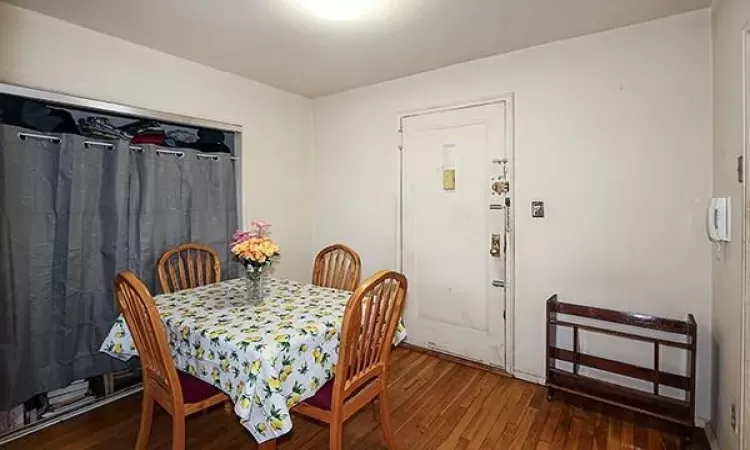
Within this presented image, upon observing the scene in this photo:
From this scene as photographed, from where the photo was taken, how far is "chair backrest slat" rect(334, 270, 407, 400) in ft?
4.97

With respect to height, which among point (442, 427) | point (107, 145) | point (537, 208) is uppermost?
point (107, 145)

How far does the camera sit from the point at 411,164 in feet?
10.7

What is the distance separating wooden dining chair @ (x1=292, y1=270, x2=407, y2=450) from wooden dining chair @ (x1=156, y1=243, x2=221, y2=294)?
4.51ft

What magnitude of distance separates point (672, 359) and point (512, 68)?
2.04 meters

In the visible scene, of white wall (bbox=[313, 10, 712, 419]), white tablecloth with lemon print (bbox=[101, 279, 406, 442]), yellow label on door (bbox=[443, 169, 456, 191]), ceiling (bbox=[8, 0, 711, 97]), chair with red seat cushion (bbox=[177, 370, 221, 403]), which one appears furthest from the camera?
yellow label on door (bbox=[443, 169, 456, 191])

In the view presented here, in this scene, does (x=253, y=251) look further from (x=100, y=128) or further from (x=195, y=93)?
(x=195, y=93)

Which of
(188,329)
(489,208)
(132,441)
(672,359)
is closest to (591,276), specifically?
(672,359)

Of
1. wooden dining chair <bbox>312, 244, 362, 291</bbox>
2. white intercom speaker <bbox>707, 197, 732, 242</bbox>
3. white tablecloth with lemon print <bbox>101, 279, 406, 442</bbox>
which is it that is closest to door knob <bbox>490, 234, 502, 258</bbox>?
wooden dining chair <bbox>312, 244, 362, 291</bbox>

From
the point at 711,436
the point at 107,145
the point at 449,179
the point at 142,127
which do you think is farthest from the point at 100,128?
the point at 711,436

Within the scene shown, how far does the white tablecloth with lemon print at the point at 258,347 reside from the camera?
1.43 metres

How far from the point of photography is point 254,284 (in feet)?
6.79

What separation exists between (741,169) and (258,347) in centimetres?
200

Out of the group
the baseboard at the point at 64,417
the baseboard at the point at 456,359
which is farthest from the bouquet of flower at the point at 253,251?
the baseboard at the point at 456,359

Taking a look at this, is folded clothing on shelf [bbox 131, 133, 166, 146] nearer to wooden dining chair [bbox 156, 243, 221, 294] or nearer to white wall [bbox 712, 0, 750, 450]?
wooden dining chair [bbox 156, 243, 221, 294]
